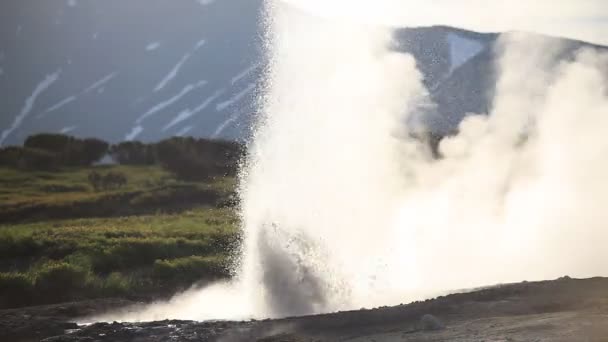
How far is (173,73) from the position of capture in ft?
613

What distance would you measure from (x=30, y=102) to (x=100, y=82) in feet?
58.0

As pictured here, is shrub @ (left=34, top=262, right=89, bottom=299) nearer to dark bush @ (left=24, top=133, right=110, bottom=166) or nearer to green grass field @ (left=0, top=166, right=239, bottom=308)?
green grass field @ (left=0, top=166, right=239, bottom=308)

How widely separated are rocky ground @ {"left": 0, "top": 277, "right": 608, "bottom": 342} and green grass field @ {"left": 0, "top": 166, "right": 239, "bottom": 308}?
7565 mm

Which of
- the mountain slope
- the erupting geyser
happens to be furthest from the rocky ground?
the mountain slope

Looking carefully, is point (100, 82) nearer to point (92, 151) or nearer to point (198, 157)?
point (92, 151)

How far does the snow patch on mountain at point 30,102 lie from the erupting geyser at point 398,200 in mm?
148750

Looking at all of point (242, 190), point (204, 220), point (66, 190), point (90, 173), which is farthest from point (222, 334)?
point (90, 173)

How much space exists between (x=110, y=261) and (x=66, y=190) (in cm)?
3138

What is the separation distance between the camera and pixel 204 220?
43.3 meters

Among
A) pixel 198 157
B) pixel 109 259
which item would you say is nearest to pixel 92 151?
pixel 198 157

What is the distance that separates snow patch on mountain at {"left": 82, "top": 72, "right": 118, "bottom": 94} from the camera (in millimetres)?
182875

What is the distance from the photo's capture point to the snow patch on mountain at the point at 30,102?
17062cm

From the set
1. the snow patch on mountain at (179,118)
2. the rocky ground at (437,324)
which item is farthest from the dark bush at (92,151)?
the snow patch on mountain at (179,118)

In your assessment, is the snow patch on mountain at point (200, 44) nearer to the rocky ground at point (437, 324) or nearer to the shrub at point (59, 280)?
the shrub at point (59, 280)
